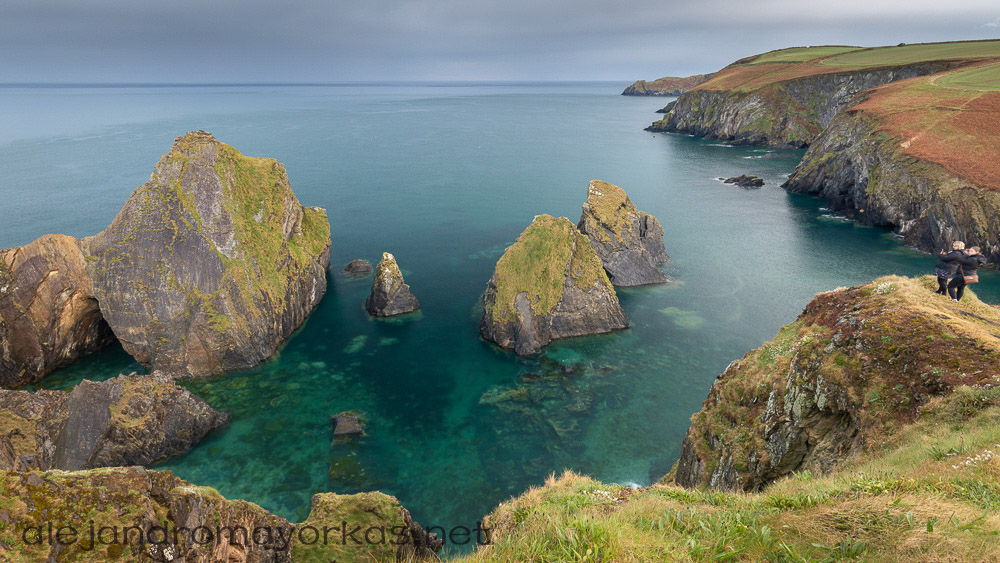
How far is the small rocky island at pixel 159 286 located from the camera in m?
44.1

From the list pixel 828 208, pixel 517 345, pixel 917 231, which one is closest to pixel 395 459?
pixel 517 345

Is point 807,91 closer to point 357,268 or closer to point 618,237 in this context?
point 618,237

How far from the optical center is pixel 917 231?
254 feet

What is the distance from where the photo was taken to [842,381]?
682 inches

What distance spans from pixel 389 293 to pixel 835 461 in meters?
47.6

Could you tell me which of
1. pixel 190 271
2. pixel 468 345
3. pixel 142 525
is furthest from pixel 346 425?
pixel 142 525

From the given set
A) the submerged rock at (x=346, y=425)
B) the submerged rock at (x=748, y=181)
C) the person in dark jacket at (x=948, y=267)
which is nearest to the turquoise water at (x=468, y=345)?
the submerged rock at (x=346, y=425)

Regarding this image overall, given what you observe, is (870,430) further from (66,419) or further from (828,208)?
(828,208)

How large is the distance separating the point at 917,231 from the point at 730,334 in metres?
53.3

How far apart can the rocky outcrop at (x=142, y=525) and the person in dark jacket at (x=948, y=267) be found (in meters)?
29.3

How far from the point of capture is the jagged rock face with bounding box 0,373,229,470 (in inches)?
1204

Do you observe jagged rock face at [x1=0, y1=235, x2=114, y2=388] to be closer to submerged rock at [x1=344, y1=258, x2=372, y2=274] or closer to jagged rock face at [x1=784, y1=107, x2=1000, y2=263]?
submerged rock at [x1=344, y1=258, x2=372, y2=274]

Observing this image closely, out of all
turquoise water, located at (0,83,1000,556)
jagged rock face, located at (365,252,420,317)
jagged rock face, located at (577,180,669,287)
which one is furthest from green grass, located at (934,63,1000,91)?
jagged rock face, located at (365,252,420,317)

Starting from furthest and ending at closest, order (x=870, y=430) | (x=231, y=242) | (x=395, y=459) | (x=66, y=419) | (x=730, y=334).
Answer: (x=730, y=334), (x=231, y=242), (x=395, y=459), (x=66, y=419), (x=870, y=430)
